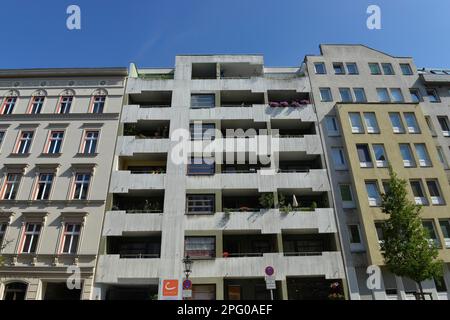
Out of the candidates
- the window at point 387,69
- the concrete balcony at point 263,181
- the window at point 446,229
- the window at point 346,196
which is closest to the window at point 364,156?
the window at point 346,196

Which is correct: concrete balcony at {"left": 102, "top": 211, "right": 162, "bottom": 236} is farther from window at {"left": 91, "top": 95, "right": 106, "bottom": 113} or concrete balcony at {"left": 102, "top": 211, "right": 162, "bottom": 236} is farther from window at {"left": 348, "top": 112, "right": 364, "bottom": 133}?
window at {"left": 348, "top": 112, "right": 364, "bottom": 133}

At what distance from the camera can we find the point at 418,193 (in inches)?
985

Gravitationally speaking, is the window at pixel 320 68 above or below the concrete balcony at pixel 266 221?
above

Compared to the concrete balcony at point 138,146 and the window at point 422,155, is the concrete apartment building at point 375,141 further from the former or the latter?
the concrete balcony at point 138,146

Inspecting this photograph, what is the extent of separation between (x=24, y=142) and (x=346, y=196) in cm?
2842

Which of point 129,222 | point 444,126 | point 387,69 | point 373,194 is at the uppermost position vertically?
point 387,69

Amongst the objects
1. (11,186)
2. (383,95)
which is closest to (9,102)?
(11,186)

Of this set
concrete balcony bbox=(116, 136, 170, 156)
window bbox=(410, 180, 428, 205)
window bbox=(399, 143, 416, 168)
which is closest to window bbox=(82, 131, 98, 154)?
concrete balcony bbox=(116, 136, 170, 156)

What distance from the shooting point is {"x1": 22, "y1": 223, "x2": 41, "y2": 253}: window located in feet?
74.1

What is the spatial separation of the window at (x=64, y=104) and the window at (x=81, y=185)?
7110mm

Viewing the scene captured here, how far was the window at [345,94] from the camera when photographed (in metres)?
29.8

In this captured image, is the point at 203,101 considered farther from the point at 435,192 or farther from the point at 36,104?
the point at 435,192
